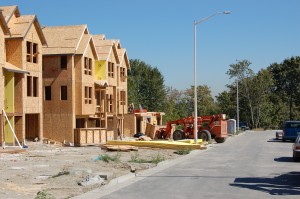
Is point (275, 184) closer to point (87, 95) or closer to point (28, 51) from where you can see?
point (28, 51)

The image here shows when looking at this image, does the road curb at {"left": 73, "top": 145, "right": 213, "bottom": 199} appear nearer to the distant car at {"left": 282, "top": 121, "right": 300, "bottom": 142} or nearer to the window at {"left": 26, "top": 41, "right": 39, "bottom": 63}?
the window at {"left": 26, "top": 41, "right": 39, "bottom": 63}

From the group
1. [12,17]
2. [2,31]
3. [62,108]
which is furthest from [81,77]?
[2,31]

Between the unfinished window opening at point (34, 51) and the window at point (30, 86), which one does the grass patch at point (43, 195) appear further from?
the unfinished window opening at point (34, 51)

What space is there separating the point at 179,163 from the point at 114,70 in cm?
3058

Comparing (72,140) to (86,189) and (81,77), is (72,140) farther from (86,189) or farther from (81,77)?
(86,189)

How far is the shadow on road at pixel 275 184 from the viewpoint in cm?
1485

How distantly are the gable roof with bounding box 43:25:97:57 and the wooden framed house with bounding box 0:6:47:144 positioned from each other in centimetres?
360

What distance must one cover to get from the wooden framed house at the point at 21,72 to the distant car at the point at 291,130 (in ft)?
72.2

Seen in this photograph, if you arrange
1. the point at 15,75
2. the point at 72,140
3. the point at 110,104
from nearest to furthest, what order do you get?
the point at 15,75
the point at 72,140
the point at 110,104

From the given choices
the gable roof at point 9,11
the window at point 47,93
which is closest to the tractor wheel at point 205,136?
the window at point 47,93

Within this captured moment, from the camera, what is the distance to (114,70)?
180ft

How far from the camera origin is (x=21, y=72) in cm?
3503

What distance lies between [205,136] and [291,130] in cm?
819

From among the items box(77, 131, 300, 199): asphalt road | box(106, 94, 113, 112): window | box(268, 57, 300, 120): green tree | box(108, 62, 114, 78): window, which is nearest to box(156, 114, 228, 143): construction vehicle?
box(106, 94, 113, 112): window
